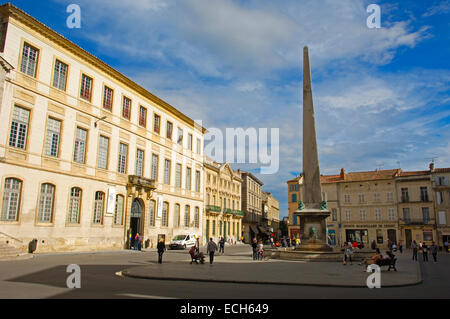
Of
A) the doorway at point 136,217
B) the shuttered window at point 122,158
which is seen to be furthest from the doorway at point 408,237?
the shuttered window at point 122,158

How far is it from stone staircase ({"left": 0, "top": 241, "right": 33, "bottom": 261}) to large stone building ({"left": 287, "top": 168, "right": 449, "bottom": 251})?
3474cm

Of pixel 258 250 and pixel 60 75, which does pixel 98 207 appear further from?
pixel 258 250

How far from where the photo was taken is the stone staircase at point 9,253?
54.0 feet

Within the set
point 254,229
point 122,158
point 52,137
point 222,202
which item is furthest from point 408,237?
point 52,137

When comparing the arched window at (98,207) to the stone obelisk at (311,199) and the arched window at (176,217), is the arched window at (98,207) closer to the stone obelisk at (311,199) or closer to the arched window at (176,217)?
the arched window at (176,217)

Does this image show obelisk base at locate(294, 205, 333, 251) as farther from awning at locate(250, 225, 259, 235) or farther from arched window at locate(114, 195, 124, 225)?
awning at locate(250, 225, 259, 235)

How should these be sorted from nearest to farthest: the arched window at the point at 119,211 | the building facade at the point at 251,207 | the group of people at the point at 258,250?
the group of people at the point at 258,250, the arched window at the point at 119,211, the building facade at the point at 251,207

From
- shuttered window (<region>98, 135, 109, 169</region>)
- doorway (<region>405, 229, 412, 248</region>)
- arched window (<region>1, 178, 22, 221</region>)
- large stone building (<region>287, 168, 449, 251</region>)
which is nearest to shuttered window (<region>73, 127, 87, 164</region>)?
shuttered window (<region>98, 135, 109, 169</region>)

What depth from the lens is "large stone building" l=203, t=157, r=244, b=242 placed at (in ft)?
148

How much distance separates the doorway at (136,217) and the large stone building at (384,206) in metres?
24.1

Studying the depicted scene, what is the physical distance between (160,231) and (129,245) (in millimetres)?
5317

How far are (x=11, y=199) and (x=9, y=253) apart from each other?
356 cm

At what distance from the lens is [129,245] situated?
90.7 feet
